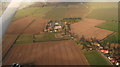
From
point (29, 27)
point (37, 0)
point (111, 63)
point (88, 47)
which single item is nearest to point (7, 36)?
point (29, 27)

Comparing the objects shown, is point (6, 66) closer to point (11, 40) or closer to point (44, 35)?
point (11, 40)

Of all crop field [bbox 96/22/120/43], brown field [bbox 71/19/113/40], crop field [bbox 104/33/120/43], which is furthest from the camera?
brown field [bbox 71/19/113/40]

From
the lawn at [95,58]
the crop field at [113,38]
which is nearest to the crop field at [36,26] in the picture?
the lawn at [95,58]

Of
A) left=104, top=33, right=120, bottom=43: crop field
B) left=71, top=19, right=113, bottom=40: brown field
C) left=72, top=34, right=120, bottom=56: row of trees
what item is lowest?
left=72, top=34, right=120, bottom=56: row of trees

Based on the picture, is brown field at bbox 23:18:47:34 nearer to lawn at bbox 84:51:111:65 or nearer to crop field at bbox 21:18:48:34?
crop field at bbox 21:18:48:34

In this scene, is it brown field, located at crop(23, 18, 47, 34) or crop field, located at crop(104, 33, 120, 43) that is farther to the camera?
brown field, located at crop(23, 18, 47, 34)

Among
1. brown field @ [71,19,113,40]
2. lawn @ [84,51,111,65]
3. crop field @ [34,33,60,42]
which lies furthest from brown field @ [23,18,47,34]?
lawn @ [84,51,111,65]

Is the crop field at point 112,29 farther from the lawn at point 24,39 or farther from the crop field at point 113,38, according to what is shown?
the lawn at point 24,39

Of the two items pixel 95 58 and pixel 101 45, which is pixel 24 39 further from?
pixel 101 45
